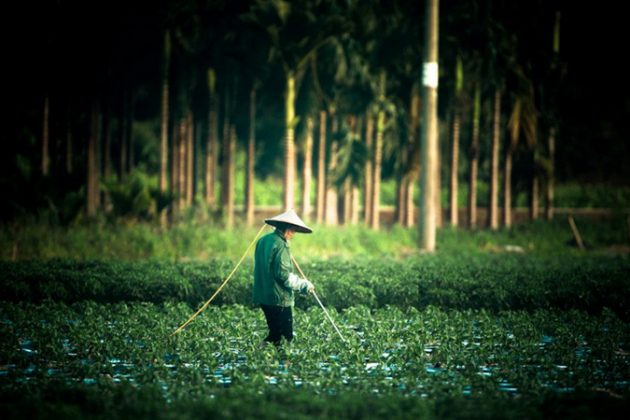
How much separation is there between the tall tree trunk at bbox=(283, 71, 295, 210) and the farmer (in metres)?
17.4

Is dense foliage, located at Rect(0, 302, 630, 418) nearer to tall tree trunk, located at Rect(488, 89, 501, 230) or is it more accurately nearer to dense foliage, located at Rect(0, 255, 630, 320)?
dense foliage, located at Rect(0, 255, 630, 320)

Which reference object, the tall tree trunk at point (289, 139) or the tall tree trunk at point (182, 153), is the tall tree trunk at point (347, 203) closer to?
the tall tree trunk at point (182, 153)

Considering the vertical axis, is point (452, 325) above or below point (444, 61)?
below

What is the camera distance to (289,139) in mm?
31250

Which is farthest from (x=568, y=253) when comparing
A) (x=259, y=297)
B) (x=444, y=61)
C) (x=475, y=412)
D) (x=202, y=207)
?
(x=475, y=412)

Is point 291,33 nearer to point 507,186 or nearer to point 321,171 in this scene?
point 321,171

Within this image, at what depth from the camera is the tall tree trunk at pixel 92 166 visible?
3306cm

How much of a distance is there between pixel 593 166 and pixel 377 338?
1969 inches

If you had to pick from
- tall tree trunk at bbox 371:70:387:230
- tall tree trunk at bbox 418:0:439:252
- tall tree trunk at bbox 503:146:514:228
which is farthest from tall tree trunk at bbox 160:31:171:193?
tall tree trunk at bbox 503:146:514:228

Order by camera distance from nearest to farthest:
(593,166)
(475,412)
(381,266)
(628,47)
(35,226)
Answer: (475,412)
(381,266)
(35,226)
(628,47)
(593,166)

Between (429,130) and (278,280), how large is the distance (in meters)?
12.5

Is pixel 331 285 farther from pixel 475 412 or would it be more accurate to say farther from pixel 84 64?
pixel 84 64

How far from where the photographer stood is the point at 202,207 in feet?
105

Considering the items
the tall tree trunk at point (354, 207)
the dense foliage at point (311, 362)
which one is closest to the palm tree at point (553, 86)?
the tall tree trunk at point (354, 207)
